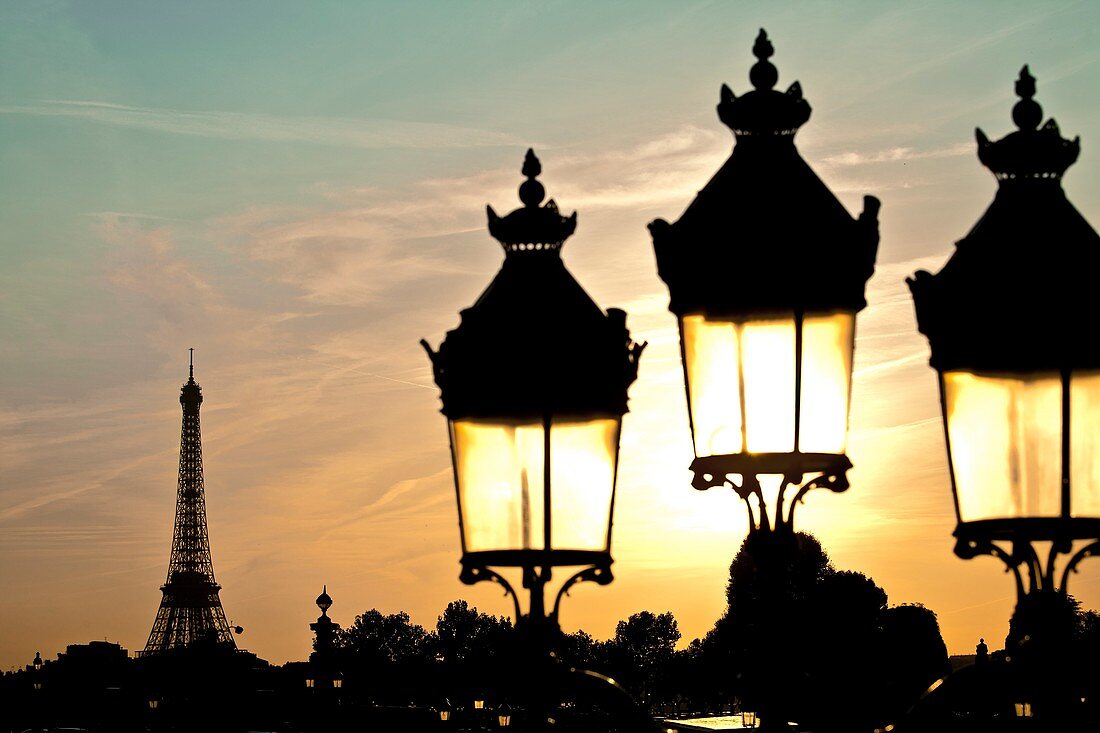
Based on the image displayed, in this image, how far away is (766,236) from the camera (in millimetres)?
6230

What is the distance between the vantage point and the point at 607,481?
6.36 m

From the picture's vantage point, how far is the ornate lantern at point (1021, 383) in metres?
5.66

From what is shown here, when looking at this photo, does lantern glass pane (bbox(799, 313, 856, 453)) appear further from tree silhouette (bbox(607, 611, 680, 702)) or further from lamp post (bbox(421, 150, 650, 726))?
tree silhouette (bbox(607, 611, 680, 702))

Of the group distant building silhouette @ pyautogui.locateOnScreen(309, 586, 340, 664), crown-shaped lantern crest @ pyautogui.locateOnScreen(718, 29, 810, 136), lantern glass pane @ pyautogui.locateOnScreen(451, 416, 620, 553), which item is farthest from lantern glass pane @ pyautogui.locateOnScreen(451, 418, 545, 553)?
distant building silhouette @ pyautogui.locateOnScreen(309, 586, 340, 664)

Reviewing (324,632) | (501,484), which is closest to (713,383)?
(501,484)

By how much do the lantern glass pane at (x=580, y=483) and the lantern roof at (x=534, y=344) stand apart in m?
0.09

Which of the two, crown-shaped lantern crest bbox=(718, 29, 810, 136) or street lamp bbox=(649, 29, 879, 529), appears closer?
street lamp bbox=(649, 29, 879, 529)

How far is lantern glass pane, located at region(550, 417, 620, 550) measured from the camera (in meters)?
6.30

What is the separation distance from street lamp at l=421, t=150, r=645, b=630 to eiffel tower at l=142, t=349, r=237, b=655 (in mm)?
132576

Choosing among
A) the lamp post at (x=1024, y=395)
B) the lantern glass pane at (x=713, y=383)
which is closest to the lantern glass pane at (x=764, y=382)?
the lantern glass pane at (x=713, y=383)

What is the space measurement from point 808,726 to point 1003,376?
1441 millimetres

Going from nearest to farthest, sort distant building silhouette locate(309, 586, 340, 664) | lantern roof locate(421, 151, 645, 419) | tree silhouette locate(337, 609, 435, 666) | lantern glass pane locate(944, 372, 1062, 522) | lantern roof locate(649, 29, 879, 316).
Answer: lantern glass pane locate(944, 372, 1062, 522) < lantern roof locate(649, 29, 879, 316) < lantern roof locate(421, 151, 645, 419) < distant building silhouette locate(309, 586, 340, 664) < tree silhouette locate(337, 609, 435, 666)

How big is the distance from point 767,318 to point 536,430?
0.96 m

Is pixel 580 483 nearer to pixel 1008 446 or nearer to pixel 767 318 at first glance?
pixel 767 318
